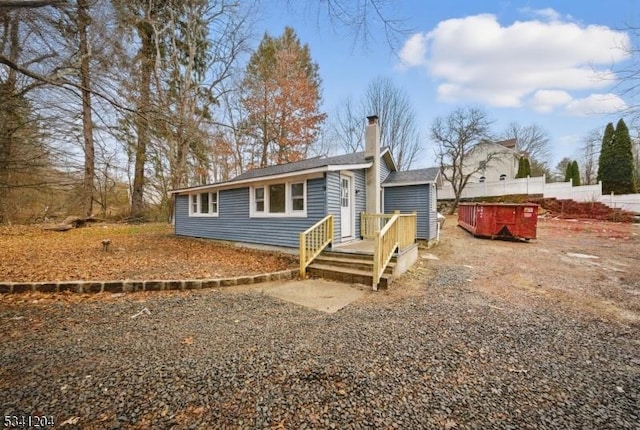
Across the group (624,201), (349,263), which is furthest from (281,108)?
(624,201)

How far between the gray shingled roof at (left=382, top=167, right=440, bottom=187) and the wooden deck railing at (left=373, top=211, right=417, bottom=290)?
8.87 feet

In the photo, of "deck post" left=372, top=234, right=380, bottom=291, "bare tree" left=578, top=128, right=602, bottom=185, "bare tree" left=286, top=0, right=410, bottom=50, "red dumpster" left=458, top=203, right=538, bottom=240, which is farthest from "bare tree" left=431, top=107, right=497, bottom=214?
"bare tree" left=286, top=0, right=410, bottom=50

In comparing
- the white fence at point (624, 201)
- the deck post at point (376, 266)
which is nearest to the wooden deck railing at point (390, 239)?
the deck post at point (376, 266)

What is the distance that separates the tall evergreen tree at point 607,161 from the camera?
18.9 m

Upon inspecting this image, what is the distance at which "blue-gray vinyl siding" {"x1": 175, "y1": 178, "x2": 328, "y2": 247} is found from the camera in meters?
7.15

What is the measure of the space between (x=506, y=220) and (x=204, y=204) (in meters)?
12.5

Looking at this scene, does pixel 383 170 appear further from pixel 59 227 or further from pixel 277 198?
pixel 59 227

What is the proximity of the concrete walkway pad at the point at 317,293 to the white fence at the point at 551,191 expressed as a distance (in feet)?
70.0

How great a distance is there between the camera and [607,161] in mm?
19047

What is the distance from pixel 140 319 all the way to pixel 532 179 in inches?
994

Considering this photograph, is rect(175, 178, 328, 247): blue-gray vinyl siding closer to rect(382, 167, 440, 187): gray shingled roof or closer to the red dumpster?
rect(382, 167, 440, 187): gray shingled roof

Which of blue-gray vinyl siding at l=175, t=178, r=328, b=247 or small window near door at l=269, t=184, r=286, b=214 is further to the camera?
small window near door at l=269, t=184, r=286, b=214

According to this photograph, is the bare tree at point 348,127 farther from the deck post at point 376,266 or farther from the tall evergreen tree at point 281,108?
the deck post at point 376,266

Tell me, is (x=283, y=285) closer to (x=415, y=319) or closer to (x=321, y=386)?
(x=415, y=319)
